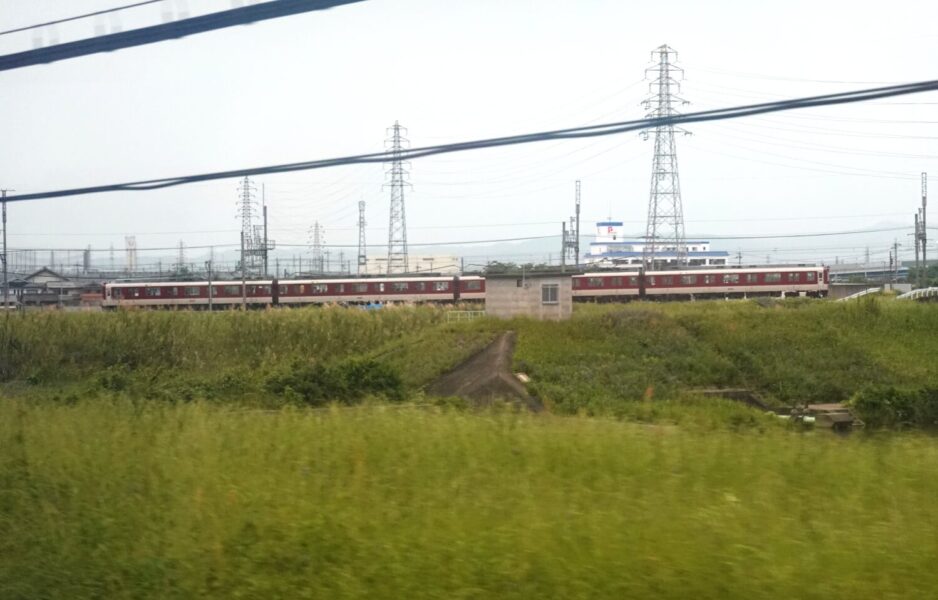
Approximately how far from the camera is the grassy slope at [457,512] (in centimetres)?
A: 414

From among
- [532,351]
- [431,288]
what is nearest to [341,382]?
[532,351]

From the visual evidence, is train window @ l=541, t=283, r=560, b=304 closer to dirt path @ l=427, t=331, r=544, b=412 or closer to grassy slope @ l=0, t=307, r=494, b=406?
grassy slope @ l=0, t=307, r=494, b=406

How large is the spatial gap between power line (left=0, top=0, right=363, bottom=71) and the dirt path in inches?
438

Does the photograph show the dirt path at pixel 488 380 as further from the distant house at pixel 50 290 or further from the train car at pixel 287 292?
the distant house at pixel 50 290

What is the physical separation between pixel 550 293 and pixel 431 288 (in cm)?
→ 1442

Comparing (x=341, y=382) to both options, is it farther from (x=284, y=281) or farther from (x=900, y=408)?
(x=284, y=281)

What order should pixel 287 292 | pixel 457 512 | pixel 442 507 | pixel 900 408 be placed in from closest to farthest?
pixel 457 512
pixel 442 507
pixel 900 408
pixel 287 292

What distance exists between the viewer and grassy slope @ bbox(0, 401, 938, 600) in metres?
4.14

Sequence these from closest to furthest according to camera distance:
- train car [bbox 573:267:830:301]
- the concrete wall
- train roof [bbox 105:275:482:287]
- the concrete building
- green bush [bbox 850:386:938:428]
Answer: green bush [bbox 850:386:938:428] < the concrete wall < train car [bbox 573:267:830:301] < train roof [bbox 105:275:482:287] < the concrete building

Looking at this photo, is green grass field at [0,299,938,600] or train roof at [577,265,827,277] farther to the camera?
train roof at [577,265,827,277]

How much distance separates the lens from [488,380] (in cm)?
2066

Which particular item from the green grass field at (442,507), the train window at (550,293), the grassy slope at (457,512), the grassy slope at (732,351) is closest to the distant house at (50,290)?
the train window at (550,293)

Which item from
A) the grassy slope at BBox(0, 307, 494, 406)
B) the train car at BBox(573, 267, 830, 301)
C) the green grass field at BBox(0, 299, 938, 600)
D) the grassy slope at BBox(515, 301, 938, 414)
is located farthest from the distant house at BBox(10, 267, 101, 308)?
the green grass field at BBox(0, 299, 938, 600)

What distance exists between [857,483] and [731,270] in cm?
3740
